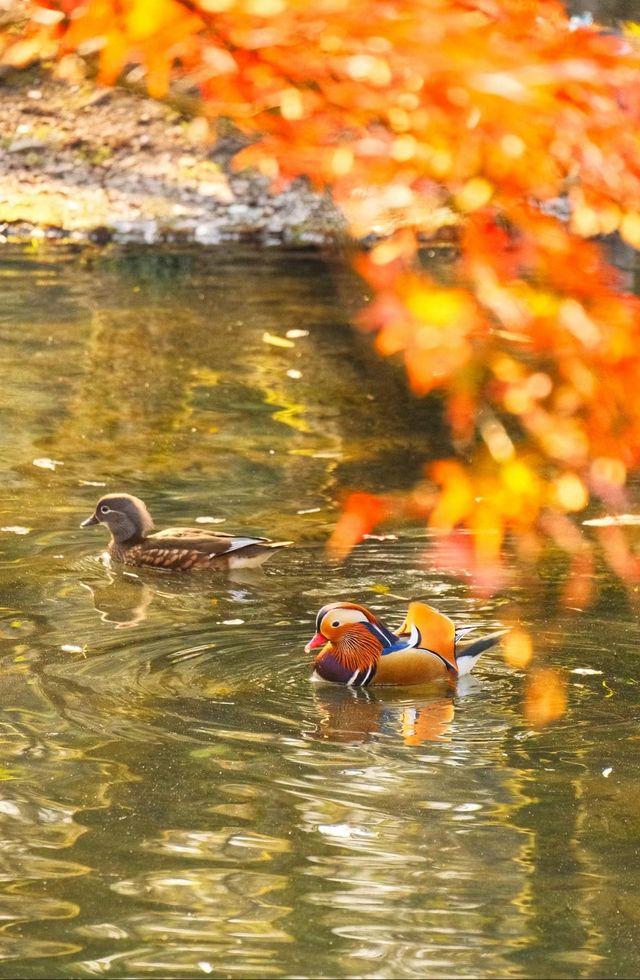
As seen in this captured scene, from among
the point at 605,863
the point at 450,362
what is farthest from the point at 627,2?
the point at 605,863

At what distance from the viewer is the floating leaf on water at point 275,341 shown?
622 inches

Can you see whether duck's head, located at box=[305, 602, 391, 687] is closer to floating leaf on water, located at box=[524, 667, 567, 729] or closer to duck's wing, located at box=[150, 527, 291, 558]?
floating leaf on water, located at box=[524, 667, 567, 729]

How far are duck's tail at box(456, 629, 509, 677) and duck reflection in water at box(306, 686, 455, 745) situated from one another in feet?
0.73

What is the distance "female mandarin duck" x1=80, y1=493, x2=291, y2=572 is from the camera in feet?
30.3

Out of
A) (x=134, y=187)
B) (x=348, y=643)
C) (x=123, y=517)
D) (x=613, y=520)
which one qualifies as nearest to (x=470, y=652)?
(x=348, y=643)

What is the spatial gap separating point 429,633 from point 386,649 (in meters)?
0.21

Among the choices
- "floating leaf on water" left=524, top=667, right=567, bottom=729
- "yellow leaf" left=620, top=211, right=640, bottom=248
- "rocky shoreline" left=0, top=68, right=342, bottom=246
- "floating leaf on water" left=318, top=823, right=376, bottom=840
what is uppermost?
"yellow leaf" left=620, top=211, right=640, bottom=248

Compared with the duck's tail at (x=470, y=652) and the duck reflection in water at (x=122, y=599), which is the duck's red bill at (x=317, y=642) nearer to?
the duck's tail at (x=470, y=652)

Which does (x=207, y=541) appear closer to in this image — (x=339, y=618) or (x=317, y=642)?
(x=317, y=642)

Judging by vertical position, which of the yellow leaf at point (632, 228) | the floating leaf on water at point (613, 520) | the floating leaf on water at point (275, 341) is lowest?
the floating leaf on water at point (275, 341)

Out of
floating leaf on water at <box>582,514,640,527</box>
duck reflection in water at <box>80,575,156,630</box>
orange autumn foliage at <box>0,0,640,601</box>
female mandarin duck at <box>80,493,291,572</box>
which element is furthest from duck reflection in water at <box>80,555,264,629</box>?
floating leaf on water at <box>582,514,640,527</box>

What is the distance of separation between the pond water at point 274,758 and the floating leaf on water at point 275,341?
10.9ft

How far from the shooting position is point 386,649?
757 cm

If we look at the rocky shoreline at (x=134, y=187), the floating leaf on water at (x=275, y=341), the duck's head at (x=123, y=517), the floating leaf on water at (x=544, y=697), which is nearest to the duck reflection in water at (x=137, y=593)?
the duck's head at (x=123, y=517)
